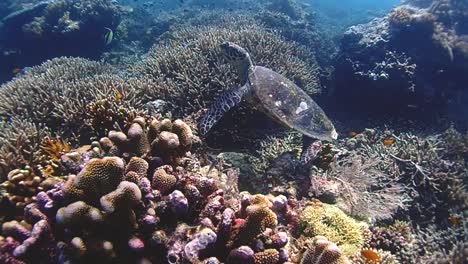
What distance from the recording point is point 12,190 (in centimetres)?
309

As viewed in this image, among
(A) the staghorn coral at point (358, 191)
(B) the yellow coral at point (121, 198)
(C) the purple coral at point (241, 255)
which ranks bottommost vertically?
(A) the staghorn coral at point (358, 191)

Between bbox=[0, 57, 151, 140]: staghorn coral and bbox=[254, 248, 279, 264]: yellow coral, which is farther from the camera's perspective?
bbox=[0, 57, 151, 140]: staghorn coral

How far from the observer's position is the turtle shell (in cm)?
505

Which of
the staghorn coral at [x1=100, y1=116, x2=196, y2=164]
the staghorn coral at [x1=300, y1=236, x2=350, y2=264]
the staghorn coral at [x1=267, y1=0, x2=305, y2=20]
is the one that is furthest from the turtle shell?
the staghorn coral at [x1=267, y1=0, x2=305, y2=20]

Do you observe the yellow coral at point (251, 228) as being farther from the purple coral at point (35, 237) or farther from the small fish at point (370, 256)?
the small fish at point (370, 256)

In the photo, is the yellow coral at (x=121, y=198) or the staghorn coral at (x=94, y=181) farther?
the staghorn coral at (x=94, y=181)

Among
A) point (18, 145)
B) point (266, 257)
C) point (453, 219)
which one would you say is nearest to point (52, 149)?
point (18, 145)

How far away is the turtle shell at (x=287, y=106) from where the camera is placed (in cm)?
505

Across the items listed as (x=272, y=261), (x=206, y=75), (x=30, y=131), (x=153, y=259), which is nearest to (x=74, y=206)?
(x=153, y=259)

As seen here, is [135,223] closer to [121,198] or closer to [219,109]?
[121,198]

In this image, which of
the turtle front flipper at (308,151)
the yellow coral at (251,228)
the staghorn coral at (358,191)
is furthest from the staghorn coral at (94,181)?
the turtle front flipper at (308,151)

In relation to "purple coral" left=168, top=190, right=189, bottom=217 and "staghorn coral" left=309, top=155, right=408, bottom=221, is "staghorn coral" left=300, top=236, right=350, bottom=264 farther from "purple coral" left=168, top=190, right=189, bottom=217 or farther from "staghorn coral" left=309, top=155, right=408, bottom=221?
"staghorn coral" left=309, top=155, right=408, bottom=221

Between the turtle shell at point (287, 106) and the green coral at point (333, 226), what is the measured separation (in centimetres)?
137

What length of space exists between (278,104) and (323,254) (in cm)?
284
